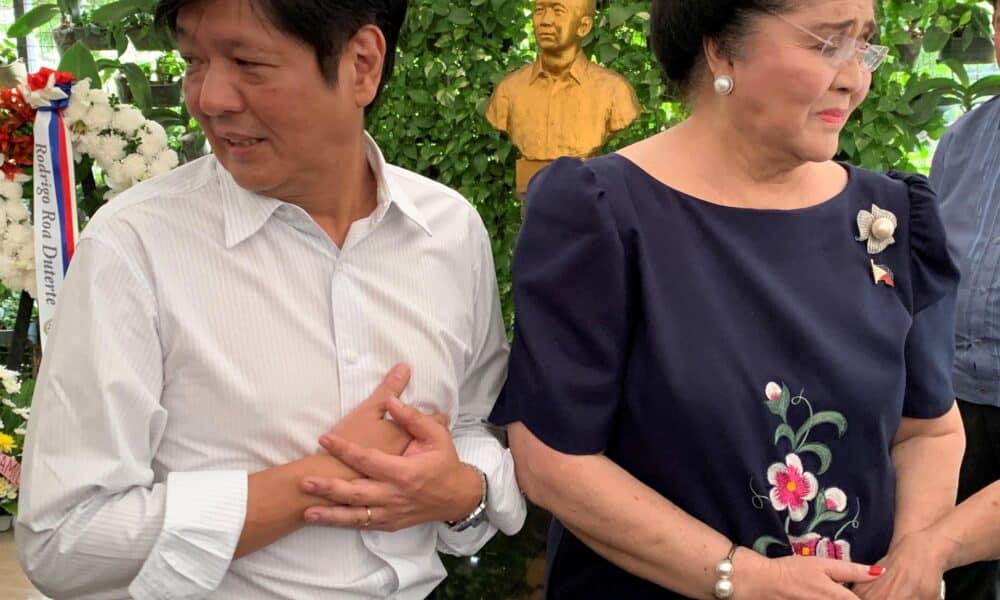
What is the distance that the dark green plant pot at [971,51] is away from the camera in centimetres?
367

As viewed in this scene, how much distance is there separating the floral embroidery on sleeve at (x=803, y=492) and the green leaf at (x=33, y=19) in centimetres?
356

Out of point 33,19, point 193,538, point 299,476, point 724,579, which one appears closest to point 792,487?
point 724,579

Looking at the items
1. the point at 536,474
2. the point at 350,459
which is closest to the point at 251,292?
the point at 350,459

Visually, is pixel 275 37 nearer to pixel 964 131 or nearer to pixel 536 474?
pixel 536 474

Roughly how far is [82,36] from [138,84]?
1.19ft

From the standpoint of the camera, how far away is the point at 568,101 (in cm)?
337

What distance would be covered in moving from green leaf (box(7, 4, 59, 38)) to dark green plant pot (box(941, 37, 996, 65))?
320 centimetres

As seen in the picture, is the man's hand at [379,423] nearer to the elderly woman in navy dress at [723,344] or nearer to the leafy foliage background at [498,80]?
the elderly woman in navy dress at [723,344]

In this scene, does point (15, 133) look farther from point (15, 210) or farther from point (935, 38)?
point (935, 38)

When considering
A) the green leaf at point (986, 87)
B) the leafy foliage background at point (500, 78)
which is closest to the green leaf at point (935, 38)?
the leafy foliage background at point (500, 78)

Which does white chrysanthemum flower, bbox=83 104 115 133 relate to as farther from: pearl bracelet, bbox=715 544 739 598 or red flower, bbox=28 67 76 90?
pearl bracelet, bbox=715 544 739 598

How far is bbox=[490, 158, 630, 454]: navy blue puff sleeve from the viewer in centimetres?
125

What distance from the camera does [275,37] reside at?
112cm

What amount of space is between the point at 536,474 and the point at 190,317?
449 millimetres
